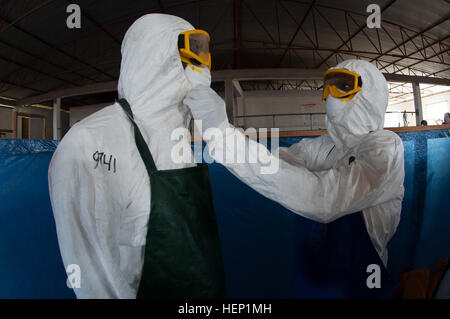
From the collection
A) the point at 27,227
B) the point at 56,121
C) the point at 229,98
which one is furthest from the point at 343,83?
the point at 56,121

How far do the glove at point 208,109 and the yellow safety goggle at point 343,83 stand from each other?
2.50ft

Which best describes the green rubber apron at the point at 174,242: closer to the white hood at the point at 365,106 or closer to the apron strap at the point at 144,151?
the apron strap at the point at 144,151

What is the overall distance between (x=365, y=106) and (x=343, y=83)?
0.18 metres

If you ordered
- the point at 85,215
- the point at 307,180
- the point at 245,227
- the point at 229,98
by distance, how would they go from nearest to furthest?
the point at 85,215, the point at 307,180, the point at 245,227, the point at 229,98

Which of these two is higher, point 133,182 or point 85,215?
point 133,182

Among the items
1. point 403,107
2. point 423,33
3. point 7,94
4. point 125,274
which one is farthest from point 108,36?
point 403,107

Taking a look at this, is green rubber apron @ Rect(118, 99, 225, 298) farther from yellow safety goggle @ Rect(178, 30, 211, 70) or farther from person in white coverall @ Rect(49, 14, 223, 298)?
yellow safety goggle @ Rect(178, 30, 211, 70)

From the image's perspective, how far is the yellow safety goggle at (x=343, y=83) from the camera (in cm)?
134

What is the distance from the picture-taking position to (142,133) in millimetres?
1084

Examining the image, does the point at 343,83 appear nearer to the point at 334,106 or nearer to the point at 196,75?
the point at 334,106

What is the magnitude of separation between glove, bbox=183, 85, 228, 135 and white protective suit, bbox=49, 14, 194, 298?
0.43ft

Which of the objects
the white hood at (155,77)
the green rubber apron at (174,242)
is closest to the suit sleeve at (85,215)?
the green rubber apron at (174,242)

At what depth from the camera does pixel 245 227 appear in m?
2.18

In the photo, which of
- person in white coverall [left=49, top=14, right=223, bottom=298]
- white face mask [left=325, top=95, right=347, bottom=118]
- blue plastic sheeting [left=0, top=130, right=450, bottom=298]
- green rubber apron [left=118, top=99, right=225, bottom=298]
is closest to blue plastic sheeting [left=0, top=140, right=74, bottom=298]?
blue plastic sheeting [left=0, top=130, right=450, bottom=298]
